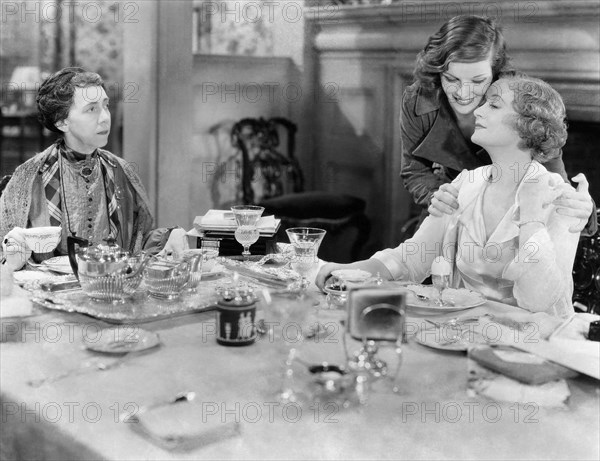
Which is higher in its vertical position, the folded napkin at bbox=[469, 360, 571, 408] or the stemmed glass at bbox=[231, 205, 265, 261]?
the stemmed glass at bbox=[231, 205, 265, 261]

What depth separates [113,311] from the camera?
6.72 ft

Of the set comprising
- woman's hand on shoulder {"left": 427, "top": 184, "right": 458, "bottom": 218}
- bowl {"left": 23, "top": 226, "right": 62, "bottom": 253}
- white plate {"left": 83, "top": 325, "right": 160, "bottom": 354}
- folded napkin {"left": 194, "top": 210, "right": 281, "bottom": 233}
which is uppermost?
woman's hand on shoulder {"left": 427, "top": 184, "right": 458, "bottom": 218}

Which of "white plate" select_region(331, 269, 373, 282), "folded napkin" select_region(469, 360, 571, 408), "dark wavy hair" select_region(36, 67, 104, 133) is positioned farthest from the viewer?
"dark wavy hair" select_region(36, 67, 104, 133)

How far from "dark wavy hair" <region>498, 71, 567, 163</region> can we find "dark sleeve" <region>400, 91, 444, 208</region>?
851mm

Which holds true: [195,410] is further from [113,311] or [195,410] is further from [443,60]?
[443,60]

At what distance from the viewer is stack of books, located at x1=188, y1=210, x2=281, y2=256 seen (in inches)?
119

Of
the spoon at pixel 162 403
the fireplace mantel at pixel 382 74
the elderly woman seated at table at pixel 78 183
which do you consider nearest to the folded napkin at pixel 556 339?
the spoon at pixel 162 403

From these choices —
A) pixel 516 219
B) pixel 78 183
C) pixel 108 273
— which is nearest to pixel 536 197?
pixel 516 219

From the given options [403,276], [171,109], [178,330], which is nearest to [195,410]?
[178,330]

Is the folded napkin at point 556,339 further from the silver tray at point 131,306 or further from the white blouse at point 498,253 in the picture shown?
the silver tray at point 131,306

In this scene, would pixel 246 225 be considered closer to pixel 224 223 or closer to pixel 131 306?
pixel 224 223

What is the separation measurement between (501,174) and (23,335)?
1.38 metres

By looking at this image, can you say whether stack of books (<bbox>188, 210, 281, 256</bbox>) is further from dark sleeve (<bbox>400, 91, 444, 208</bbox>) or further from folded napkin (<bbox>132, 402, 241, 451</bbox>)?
folded napkin (<bbox>132, 402, 241, 451</bbox>)

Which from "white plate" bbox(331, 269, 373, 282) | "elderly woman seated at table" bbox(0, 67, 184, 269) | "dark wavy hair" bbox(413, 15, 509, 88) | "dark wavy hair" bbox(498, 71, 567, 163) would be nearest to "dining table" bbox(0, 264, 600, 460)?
"white plate" bbox(331, 269, 373, 282)
